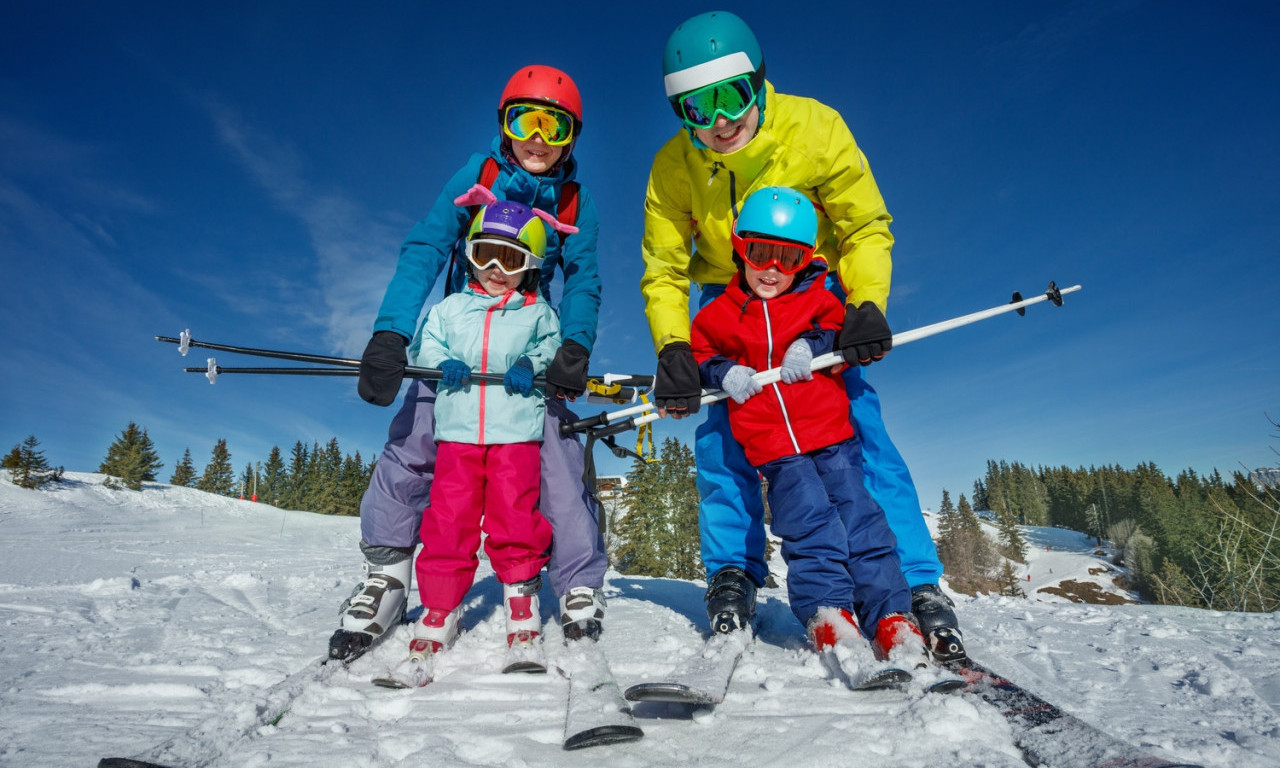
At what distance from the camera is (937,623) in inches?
104

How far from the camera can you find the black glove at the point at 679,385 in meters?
3.20

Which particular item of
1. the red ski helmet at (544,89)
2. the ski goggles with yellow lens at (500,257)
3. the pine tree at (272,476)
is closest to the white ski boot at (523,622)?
the ski goggles with yellow lens at (500,257)

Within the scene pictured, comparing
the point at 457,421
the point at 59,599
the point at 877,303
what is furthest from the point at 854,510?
the point at 59,599

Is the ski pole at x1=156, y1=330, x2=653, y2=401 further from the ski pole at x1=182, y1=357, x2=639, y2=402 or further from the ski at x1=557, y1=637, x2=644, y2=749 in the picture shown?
the ski at x1=557, y1=637, x2=644, y2=749

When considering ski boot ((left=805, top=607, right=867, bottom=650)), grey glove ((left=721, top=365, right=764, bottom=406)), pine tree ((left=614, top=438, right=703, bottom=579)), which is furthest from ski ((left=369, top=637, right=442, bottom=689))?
pine tree ((left=614, top=438, right=703, bottom=579))

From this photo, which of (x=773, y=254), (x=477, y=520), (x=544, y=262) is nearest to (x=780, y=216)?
(x=773, y=254)

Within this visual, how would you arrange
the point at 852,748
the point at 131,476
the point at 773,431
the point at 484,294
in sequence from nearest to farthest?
the point at 852,748, the point at 773,431, the point at 484,294, the point at 131,476

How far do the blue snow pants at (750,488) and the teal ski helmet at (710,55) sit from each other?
173 centimetres

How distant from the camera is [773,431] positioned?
2.99 m

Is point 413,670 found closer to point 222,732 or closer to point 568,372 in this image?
point 222,732

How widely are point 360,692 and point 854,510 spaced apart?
2.21m

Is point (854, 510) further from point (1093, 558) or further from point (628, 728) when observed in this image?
point (1093, 558)

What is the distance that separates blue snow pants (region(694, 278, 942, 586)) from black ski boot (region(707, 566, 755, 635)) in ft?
0.30

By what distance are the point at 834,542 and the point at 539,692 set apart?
4.58ft
